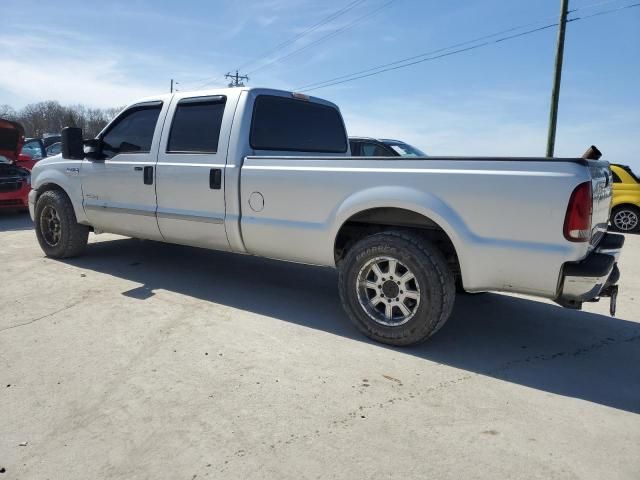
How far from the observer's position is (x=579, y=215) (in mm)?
2738

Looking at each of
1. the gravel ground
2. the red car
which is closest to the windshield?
the gravel ground

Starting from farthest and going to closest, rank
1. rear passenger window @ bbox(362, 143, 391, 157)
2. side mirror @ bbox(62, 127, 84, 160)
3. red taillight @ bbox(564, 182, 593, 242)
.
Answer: rear passenger window @ bbox(362, 143, 391, 157) < side mirror @ bbox(62, 127, 84, 160) < red taillight @ bbox(564, 182, 593, 242)

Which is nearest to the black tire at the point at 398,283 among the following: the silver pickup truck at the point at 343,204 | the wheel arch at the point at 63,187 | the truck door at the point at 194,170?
the silver pickup truck at the point at 343,204

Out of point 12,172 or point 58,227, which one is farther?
point 12,172

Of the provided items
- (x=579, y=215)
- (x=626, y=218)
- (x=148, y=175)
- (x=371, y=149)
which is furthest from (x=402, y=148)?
(x=579, y=215)

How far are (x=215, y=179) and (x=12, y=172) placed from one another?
7227mm

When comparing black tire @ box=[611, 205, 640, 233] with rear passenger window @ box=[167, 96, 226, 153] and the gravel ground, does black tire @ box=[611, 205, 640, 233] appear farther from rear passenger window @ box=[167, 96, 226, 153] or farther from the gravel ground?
rear passenger window @ box=[167, 96, 226, 153]

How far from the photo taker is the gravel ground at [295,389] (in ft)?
7.07

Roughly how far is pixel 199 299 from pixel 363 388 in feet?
7.10

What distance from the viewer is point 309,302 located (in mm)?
4426

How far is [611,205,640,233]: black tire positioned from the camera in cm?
1005

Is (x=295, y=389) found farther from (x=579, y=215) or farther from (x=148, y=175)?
(x=148, y=175)

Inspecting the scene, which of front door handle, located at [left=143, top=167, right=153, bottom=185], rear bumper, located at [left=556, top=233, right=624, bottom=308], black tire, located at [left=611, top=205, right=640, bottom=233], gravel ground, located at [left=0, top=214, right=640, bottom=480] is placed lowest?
gravel ground, located at [left=0, top=214, right=640, bottom=480]

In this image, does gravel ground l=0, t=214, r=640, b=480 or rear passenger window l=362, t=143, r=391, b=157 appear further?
rear passenger window l=362, t=143, r=391, b=157
